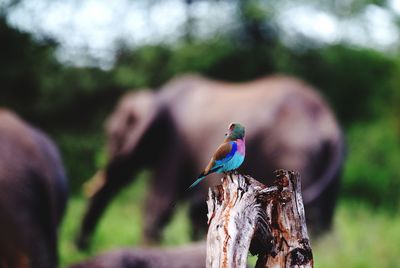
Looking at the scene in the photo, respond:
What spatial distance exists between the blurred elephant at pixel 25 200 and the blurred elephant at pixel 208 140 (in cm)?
239

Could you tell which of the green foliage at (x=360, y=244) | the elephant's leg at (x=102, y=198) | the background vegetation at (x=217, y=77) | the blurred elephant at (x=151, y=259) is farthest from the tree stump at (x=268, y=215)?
the background vegetation at (x=217, y=77)

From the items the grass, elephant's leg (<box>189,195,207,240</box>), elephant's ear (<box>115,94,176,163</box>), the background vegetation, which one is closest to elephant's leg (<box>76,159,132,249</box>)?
the grass

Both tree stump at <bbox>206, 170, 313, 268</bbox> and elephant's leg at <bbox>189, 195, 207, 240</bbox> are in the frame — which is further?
elephant's leg at <bbox>189, 195, 207, 240</bbox>

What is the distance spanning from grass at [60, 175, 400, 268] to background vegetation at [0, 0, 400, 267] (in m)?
0.34

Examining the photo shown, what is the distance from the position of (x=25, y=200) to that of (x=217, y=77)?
8.63m

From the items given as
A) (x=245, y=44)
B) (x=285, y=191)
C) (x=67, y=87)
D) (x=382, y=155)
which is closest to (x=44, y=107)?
(x=67, y=87)

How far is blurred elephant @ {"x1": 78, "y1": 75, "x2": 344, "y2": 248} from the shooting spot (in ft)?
25.0

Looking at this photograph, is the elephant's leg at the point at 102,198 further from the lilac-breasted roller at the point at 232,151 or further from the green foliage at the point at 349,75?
the lilac-breasted roller at the point at 232,151

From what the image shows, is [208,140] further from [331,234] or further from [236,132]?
[236,132]

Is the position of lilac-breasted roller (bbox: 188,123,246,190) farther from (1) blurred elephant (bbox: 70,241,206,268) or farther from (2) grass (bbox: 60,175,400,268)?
(2) grass (bbox: 60,175,400,268)

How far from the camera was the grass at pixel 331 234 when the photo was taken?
22.1 ft

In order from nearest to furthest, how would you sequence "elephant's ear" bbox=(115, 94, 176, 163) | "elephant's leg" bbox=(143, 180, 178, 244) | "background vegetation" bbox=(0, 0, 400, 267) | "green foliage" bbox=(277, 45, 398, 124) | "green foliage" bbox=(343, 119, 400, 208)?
"elephant's leg" bbox=(143, 180, 178, 244) < "elephant's ear" bbox=(115, 94, 176, 163) < "green foliage" bbox=(343, 119, 400, 208) < "background vegetation" bbox=(0, 0, 400, 267) < "green foliage" bbox=(277, 45, 398, 124)

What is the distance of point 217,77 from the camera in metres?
13.3

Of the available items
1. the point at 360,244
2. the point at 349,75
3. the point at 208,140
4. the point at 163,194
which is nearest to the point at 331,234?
the point at 360,244
